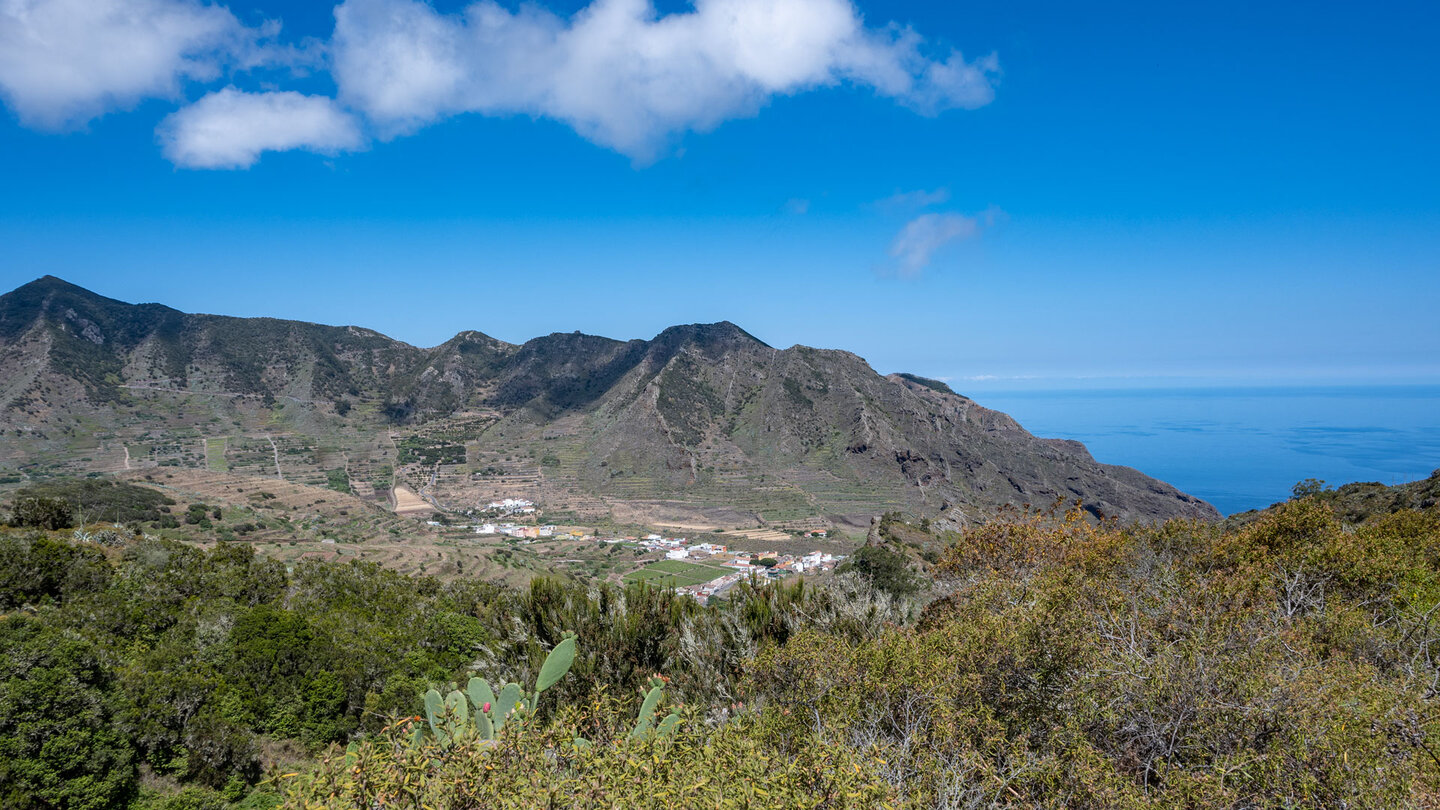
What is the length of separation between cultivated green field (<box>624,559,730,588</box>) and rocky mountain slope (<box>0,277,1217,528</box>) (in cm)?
2464

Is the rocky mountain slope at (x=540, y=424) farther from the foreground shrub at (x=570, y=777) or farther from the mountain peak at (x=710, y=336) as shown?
the foreground shrub at (x=570, y=777)

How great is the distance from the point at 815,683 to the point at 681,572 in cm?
5617

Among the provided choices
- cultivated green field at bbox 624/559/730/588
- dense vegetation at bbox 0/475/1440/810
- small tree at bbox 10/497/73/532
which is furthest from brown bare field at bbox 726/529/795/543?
small tree at bbox 10/497/73/532

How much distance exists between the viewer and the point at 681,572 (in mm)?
62594

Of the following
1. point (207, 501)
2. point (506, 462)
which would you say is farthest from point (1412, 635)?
point (506, 462)

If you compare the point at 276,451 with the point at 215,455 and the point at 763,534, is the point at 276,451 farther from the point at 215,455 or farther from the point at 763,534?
the point at 763,534

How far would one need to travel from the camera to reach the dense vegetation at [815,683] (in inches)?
217

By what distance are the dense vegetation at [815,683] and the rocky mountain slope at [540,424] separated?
69613 mm

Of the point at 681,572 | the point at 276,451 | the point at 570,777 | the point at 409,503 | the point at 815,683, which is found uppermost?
the point at 570,777

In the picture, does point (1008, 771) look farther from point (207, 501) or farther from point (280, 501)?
point (280, 501)

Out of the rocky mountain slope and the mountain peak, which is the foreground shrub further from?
the mountain peak

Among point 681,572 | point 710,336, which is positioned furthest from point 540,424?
point 681,572

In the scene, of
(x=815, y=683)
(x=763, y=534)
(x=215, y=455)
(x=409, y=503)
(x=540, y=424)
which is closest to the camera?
(x=815, y=683)

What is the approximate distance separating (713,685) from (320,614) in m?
17.1
